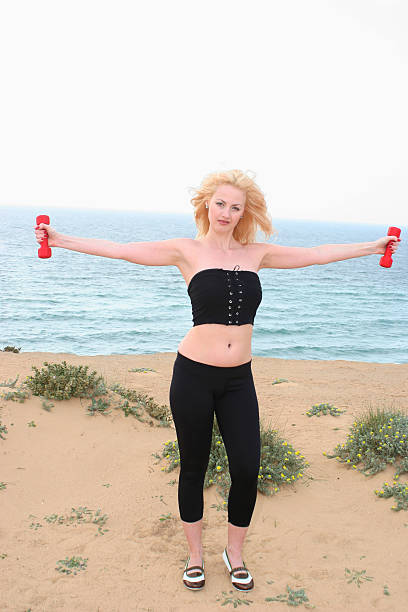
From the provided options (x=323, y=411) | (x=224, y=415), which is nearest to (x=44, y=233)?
(x=224, y=415)

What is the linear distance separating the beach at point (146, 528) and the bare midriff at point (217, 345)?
1.79 m

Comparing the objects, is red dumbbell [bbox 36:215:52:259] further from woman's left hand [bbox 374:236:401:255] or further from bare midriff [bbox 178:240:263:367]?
woman's left hand [bbox 374:236:401:255]

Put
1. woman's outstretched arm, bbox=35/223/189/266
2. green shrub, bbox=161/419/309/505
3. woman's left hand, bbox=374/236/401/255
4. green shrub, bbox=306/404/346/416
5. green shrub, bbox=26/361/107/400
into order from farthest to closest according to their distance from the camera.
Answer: green shrub, bbox=306/404/346/416
green shrub, bbox=26/361/107/400
green shrub, bbox=161/419/309/505
woman's left hand, bbox=374/236/401/255
woman's outstretched arm, bbox=35/223/189/266

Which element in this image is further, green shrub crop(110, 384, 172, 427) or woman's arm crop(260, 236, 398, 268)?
green shrub crop(110, 384, 172, 427)

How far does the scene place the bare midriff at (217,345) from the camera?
3.38 m

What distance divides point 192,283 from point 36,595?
98.5 inches

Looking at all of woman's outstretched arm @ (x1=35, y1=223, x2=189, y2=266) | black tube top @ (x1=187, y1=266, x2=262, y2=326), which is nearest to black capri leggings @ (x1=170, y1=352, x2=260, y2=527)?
black tube top @ (x1=187, y1=266, x2=262, y2=326)

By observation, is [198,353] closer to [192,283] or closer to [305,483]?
[192,283]

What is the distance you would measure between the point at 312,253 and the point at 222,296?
102cm

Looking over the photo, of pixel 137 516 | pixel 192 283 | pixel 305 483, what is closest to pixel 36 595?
pixel 137 516

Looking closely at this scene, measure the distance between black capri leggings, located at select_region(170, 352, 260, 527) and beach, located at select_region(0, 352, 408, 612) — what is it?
890 mm

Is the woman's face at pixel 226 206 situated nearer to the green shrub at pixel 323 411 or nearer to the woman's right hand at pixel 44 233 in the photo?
the woman's right hand at pixel 44 233

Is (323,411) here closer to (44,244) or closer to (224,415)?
(224,415)

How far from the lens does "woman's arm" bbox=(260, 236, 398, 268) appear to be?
3867 mm
